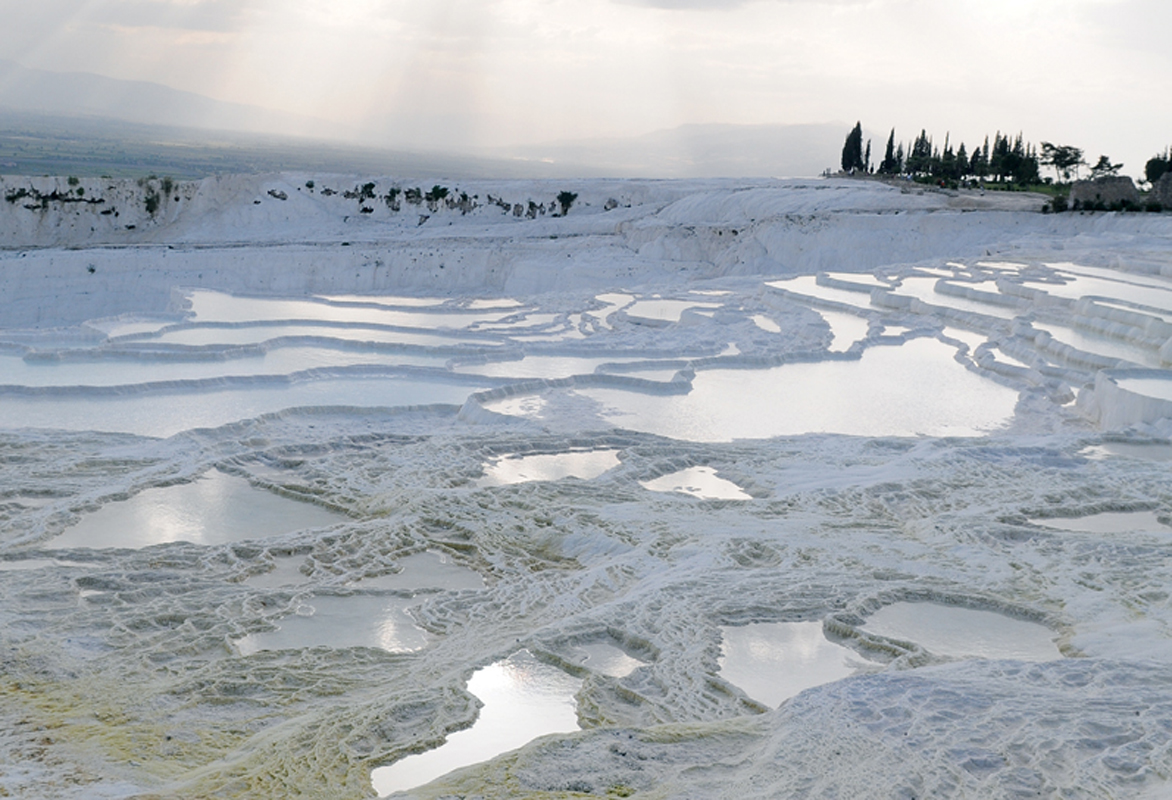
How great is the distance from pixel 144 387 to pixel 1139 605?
6684 millimetres

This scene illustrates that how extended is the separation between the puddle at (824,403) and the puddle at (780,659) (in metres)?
Result: 3.13

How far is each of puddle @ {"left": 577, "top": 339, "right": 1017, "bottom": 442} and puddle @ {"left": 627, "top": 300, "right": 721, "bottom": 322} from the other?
147 inches

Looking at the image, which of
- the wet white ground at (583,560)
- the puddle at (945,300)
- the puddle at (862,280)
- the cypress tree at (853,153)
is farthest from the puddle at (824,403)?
the cypress tree at (853,153)

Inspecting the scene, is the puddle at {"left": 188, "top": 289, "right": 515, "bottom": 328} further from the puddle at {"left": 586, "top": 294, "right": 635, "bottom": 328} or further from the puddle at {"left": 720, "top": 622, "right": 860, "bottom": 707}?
the puddle at {"left": 720, "top": 622, "right": 860, "bottom": 707}

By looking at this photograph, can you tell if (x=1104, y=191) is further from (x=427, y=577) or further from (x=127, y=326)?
(x=427, y=577)

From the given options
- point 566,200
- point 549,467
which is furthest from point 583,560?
point 566,200

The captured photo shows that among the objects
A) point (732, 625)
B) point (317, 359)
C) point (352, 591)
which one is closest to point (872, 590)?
point (732, 625)

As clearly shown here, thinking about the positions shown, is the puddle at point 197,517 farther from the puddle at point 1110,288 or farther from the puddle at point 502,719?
the puddle at point 1110,288

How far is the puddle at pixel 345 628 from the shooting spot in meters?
3.77

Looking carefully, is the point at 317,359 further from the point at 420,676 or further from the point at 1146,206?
the point at 1146,206

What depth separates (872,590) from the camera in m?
4.25

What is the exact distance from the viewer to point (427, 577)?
14.8 feet

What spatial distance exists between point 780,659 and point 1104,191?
2338 cm

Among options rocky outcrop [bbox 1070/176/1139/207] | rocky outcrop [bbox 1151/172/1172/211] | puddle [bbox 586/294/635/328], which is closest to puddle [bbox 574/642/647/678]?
puddle [bbox 586/294/635/328]
